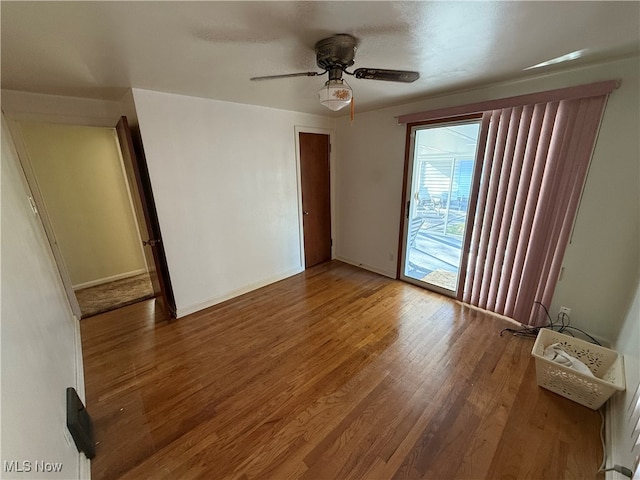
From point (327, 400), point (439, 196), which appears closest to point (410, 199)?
point (439, 196)

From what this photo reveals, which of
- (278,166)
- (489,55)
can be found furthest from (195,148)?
(489,55)

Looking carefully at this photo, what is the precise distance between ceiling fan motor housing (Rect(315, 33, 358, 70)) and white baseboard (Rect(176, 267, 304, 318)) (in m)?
2.62

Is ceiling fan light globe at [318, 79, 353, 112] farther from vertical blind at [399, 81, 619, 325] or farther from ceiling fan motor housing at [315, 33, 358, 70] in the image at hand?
vertical blind at [399, 81, 619, 325]

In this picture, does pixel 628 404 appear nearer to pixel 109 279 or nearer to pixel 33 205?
pixel 33 205

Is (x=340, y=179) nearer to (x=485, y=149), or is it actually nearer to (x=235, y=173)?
(x=235, y=173)

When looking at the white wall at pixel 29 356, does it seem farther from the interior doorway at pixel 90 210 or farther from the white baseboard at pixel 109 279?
the white baseboard at pixel 109 279

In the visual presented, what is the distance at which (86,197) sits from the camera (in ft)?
11.3

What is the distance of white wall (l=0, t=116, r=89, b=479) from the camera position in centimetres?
91

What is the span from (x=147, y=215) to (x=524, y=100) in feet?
11.6

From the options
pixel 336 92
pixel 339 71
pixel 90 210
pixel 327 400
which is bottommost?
pixel 327 400

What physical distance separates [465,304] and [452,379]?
120 cm

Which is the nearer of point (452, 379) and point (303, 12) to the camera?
point (303, 12)

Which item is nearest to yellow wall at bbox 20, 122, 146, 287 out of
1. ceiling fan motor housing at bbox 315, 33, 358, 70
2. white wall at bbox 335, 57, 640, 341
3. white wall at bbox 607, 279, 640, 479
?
ceiling fan motor housing at bbox 315, 33, 358, 70

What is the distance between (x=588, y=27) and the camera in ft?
4.42
